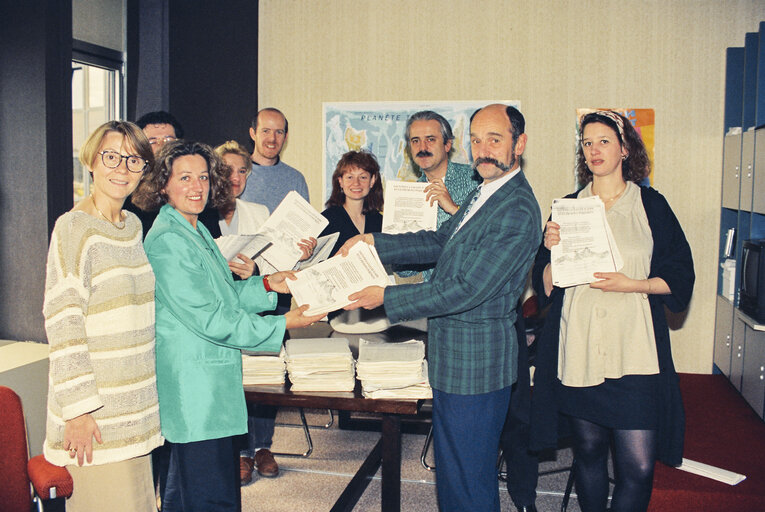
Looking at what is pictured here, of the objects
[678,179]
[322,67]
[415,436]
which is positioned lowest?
[415,436]

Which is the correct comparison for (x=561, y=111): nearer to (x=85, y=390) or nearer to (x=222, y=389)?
(x=222, y=389)

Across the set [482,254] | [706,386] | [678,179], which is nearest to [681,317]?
[706,386]

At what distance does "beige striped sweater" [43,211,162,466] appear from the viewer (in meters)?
1.74

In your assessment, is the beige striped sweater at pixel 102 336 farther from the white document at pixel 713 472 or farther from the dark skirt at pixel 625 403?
the white document at pixel 713 472

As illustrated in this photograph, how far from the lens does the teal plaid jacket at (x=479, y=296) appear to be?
6.96ft

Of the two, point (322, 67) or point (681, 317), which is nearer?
point (681, 317)

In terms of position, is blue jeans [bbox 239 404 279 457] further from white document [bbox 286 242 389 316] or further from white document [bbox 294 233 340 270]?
white document [bbox 286 242 389 316]

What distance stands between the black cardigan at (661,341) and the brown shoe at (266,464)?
1.71 m

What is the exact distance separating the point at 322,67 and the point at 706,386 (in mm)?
4117

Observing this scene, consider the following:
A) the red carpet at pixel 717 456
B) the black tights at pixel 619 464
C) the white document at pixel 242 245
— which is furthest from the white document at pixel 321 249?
the red carpet at pixel 717 456

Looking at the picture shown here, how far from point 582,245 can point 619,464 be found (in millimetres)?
796

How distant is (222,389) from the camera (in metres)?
2.05

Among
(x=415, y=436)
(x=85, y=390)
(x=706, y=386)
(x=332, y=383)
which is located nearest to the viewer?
(x=85, y=390)

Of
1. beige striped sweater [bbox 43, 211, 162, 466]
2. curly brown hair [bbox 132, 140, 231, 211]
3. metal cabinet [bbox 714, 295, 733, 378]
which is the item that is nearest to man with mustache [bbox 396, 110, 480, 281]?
curly brown hair [bbox 132, 140, 231, 211]
